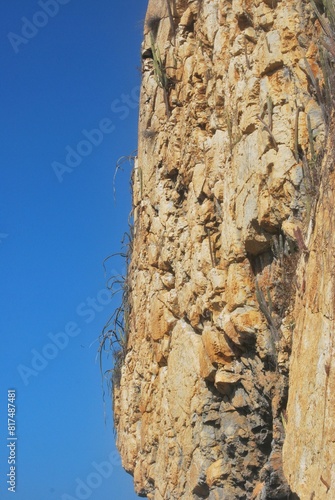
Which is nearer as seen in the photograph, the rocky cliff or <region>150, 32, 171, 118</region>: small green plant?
the rocky cliff

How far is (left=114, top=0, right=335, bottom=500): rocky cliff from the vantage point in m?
6.07

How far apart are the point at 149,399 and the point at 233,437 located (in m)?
3.30

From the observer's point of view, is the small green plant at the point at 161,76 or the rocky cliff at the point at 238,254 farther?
the small green plant at the point at 161,76

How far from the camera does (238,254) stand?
7.73 metres

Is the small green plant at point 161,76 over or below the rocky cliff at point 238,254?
over

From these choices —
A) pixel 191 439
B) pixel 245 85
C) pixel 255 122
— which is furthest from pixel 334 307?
pixel 191 439

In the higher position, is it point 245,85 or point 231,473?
point 245,85

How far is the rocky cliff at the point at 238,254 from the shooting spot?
6074 millimetres

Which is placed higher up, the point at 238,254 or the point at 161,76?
the point at 161,76

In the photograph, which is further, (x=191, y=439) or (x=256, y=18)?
(x=191, y=439)

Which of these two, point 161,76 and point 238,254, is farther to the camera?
point 161,76

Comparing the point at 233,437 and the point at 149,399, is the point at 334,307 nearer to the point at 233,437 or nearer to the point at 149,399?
the point at 233,437

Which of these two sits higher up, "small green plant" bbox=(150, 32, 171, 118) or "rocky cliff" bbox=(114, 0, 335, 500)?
"small green plant" bbox=(150, 32, 171, 118)

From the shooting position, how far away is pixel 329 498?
5109mm
